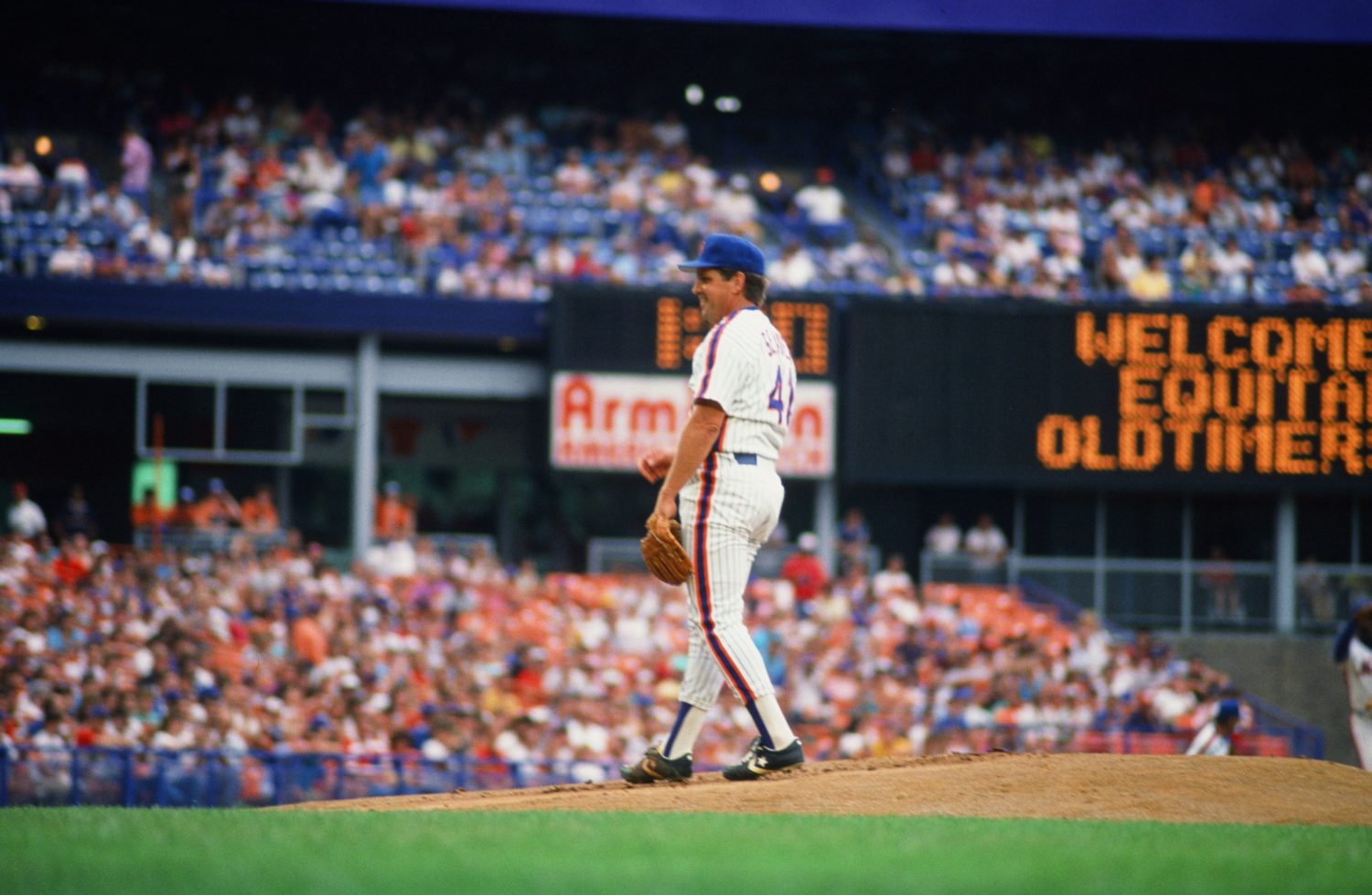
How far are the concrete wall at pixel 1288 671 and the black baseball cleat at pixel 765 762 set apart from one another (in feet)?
47.7

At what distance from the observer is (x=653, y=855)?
4488mm

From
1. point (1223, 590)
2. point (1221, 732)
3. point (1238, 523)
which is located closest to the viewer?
point (1221, 732)

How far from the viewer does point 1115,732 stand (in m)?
15.1

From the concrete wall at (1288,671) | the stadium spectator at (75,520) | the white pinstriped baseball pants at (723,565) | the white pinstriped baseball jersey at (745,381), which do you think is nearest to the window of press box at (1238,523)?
the concrete wall at (1288,671)

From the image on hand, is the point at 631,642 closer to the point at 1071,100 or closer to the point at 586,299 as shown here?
the point at 586,299

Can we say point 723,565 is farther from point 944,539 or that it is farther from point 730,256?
point 944,539

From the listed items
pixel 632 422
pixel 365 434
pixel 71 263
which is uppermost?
pixel 71 263

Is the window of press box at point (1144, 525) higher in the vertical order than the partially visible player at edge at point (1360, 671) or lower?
higher

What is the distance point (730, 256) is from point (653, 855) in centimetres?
288

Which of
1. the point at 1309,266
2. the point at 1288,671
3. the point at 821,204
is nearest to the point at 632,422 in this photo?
the point at 821,204

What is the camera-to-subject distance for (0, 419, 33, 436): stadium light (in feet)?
68.5

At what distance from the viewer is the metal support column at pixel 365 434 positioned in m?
20.2

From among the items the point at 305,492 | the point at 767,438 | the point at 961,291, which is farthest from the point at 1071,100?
the point at 767,438

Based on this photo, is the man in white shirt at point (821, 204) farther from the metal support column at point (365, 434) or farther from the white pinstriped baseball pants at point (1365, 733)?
the white pinstriped baseball pants at point (1365, 733)
